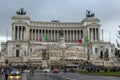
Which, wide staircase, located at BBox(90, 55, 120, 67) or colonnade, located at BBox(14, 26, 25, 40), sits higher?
colonnade, located at BBox(14, 26, 25, 40)

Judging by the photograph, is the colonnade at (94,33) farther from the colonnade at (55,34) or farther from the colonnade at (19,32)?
the colonnade at (19,32)

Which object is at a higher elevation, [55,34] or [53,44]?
[55,34]

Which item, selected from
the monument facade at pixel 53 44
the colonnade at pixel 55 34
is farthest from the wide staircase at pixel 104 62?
the colonnade at pixel 55 34

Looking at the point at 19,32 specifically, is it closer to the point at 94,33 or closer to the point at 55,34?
the point at 55,34

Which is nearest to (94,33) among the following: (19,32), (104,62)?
(19,32)

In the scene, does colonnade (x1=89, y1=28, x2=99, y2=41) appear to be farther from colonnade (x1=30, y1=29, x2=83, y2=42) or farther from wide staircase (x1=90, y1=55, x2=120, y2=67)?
wide staircase (x1=90, y1=55, x2=120, y2=67)

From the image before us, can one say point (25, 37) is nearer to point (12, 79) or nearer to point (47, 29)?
point (47, 29)

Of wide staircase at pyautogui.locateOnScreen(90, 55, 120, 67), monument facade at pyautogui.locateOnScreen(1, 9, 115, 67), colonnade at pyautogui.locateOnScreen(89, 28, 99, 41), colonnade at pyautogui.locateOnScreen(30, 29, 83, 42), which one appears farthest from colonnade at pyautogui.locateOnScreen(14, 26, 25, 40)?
wide staircase at pyautogui.locateOnScreen(90, 55, 120, 67)

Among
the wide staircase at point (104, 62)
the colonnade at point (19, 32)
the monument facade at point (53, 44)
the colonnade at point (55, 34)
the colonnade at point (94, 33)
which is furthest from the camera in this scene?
the colonnade at point (55, 34)

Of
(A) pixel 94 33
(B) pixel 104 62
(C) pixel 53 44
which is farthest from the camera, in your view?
(A) pixel 94 33

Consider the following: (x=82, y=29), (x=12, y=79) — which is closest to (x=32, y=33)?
(x=82, y=29)

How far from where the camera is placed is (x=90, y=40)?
143 meters

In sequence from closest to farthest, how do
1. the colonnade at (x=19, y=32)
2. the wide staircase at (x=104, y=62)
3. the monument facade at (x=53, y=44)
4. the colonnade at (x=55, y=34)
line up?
the wide staircase at (x=104, y=62)
the monument facade at (x=53, y=44)
the colonnade at (x=19, y=32)
the colonnade at (x=55, y=34)

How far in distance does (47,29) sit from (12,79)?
119m
